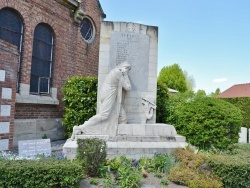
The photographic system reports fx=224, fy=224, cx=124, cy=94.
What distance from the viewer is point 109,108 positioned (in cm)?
585

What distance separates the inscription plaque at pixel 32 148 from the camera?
489cm

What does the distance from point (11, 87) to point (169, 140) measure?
4.60 meters

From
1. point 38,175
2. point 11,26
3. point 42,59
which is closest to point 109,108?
point 38,175

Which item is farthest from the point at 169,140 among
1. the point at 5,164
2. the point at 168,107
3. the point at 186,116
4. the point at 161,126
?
the point at 5,164

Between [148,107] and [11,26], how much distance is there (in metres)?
5.58

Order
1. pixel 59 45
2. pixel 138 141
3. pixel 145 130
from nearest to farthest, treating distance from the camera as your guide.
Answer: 1. pixel 138 141
2. pixel 145 130
3. pixel 59 45

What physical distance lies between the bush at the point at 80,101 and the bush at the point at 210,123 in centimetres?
327

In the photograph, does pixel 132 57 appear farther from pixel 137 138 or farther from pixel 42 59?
pixel 42 59

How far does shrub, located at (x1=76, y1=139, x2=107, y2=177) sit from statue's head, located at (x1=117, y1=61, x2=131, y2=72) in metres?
2.33

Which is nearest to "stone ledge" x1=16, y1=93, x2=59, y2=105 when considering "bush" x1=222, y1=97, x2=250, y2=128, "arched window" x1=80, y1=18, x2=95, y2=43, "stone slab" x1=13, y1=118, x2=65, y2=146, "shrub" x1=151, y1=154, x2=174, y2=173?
"stone slab" x1=13, y1=118, x2=65, y2=146

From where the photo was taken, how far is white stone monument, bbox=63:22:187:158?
5824mm

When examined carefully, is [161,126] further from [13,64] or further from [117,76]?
[13,64]

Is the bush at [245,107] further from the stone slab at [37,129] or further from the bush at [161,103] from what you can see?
the stone slab at [37,129]

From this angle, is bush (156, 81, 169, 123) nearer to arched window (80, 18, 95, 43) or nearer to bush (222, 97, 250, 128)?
arched window (80, 18, 95, 43)
